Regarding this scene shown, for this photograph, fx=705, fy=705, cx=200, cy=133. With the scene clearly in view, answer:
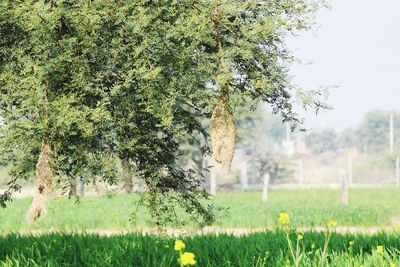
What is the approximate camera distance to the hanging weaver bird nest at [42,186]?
31.7 ft

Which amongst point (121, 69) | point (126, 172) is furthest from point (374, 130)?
point (121, 69)

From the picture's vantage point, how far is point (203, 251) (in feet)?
24.9

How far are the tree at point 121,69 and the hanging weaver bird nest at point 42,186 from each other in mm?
16

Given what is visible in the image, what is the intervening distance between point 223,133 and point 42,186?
2.63 meters

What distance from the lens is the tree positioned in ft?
30.7

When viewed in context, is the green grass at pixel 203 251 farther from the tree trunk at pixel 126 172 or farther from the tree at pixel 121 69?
the tree trunk at pixel 126 172

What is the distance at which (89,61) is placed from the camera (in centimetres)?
981

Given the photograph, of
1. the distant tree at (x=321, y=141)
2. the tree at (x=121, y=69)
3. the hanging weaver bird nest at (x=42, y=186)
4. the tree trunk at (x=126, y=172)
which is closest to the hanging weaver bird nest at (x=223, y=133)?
the tree at (x=121, y=69)

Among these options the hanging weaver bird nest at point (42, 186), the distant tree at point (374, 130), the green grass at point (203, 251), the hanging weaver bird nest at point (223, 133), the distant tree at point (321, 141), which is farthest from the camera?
the distant tree at point (321, 141)

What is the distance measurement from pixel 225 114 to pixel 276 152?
2908 inches

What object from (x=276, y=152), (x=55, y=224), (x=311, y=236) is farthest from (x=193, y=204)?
(x=276, y=152)

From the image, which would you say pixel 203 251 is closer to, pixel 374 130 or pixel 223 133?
pixel 223 133

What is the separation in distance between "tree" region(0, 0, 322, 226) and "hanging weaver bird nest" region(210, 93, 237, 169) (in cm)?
2

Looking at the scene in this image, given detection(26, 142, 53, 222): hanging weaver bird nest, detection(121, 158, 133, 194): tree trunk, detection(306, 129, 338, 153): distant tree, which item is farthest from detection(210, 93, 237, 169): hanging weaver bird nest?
detection(306, 129, 338, 153): distant tree
